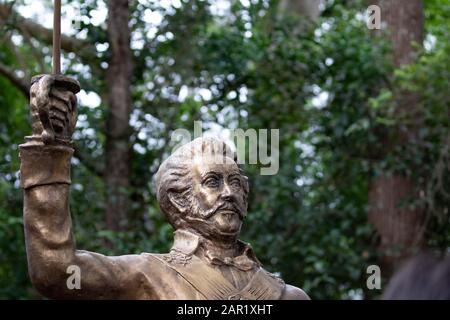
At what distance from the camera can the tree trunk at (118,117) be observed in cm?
1210

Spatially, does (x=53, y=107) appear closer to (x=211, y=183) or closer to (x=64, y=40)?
(x=211, y=183)

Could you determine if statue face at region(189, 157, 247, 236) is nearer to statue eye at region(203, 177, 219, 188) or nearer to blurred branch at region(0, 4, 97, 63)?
statue eye at region(203, 177, 219, 188)

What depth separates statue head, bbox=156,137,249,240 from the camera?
20.0 feet

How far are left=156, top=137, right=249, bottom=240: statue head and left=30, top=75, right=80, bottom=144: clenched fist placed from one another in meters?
0.84

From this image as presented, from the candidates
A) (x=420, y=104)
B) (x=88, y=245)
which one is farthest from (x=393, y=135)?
(x=88, y=245)

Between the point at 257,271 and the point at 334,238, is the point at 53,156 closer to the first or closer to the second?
the point at 257,271

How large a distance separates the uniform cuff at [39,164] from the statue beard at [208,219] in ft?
2.90

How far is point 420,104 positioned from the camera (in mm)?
13094

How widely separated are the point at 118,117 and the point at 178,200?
626cm

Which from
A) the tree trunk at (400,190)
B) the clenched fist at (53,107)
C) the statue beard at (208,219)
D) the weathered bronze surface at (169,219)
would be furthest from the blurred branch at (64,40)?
the clenched fist at (53,107)

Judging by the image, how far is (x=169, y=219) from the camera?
6270 mm

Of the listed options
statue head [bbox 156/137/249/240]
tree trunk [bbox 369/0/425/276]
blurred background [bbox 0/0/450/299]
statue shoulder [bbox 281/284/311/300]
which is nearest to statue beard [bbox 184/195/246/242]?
statue head [bbox 156/137/249/240]

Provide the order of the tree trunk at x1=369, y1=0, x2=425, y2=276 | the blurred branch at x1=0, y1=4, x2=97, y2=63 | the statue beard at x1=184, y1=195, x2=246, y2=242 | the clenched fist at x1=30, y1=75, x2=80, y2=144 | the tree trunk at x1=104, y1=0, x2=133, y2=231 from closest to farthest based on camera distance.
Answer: the clenched fist at x1=30, y1=75, x2=80, y2=144
the statue beard at x1=184, y1=195, x2=246, y2=242
the tree trunk at x1=104, y1=0, x2=133, y2=231
the blurred branch at x1=0, y1=4, x2=97, y2=63
the tree trunk at x1=369, y1=0, x2=425, y2=276

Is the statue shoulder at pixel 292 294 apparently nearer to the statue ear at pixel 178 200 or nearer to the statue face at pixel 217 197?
the statue face at pixel 217 197
